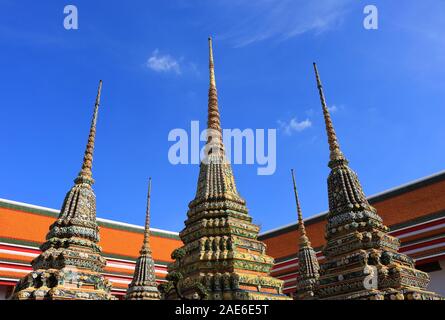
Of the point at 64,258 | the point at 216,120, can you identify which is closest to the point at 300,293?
the point at 216,120

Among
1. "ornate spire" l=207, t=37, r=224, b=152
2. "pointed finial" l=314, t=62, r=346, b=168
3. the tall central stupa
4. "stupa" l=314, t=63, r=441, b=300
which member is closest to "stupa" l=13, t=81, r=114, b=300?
the tall central stupa

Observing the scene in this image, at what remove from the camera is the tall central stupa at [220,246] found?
29.3ft

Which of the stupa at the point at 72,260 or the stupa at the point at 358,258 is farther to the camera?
the stupa at the point at 72,260

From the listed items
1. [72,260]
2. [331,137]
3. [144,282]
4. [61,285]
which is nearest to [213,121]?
[331,137]

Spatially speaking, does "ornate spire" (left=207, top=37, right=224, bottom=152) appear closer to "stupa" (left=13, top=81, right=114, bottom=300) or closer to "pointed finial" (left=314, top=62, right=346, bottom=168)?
"pointed finial" (left=314, top=62, right=346, bottom=168)

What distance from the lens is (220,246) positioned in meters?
9.74

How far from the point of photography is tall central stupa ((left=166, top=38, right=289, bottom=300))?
893 cm

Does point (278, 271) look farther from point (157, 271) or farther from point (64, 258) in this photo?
point (64, 258)

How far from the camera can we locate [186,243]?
35.3 feet

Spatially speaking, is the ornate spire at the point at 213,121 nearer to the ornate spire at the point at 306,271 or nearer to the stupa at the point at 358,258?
the stupa at the point at 358,258

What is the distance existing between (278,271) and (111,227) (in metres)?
13.9

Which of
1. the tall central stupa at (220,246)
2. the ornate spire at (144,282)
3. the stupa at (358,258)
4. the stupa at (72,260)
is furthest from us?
the ornate spire at (144,282)

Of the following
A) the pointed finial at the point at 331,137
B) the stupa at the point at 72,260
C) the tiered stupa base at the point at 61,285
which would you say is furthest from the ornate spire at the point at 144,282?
the pointed finial at the point at 331,137

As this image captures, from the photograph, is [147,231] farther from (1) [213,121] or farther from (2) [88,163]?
(1) [213,121]
